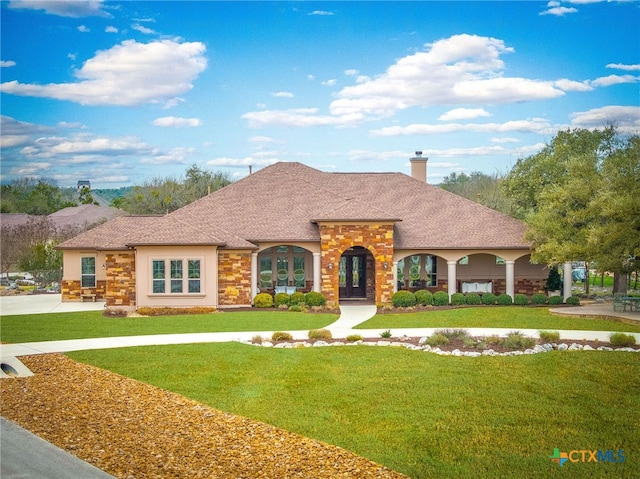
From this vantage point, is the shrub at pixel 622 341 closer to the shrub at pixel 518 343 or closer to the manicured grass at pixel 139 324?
the shrub at pixel 518 343

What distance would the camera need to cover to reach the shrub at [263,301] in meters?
26.3

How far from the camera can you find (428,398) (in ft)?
37.9

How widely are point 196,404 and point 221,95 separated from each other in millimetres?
22614

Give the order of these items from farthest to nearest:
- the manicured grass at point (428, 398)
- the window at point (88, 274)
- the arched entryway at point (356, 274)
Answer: the arched entryway at point (356, 274) < the window at point (88, 274) < the manicured grass at point (428, 398)

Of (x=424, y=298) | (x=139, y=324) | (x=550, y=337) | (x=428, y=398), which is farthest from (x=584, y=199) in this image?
(x=139, y=324)

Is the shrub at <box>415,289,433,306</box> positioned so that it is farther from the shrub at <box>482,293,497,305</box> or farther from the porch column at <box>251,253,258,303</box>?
the porch column at <box>251,253,258,303</box>

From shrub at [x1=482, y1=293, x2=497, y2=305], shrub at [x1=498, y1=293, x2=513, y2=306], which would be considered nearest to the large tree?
shrub at [x1=498, y1=293, x2=513, y2=306]

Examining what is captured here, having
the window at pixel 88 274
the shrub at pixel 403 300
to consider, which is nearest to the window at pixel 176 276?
the window at pixel 88 274

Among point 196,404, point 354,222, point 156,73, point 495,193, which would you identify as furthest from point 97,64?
point 495,193

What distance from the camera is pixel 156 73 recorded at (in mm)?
28156

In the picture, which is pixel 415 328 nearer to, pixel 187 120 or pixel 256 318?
pixel 256 318

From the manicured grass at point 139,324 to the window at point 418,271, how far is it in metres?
6.86

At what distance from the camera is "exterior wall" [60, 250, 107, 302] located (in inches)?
1169

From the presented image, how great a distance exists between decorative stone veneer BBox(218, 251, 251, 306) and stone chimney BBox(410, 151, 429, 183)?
41.2 ft
